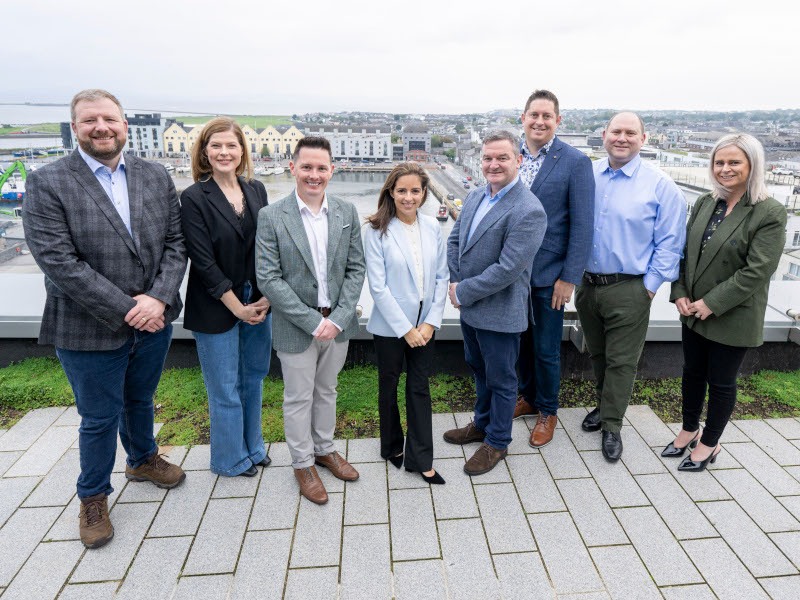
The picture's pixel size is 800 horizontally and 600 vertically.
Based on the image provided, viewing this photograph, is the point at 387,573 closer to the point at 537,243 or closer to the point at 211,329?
the point at 211,329

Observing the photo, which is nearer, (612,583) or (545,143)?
(612,583)

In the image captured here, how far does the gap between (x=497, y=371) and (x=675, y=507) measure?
987mm

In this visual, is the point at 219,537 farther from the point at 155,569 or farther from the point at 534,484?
the point at 534,484

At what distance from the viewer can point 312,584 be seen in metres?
1.84

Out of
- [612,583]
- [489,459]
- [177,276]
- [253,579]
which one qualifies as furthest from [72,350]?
[612,583]

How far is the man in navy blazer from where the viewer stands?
7.94ft

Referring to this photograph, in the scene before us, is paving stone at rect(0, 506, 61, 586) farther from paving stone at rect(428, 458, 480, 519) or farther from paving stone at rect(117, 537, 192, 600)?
paving stone at rect(428, 458, 480, 519)

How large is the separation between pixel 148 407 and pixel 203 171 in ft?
3.66

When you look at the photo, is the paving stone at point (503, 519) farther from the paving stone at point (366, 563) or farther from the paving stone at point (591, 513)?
the paving stone at point (366, 563)

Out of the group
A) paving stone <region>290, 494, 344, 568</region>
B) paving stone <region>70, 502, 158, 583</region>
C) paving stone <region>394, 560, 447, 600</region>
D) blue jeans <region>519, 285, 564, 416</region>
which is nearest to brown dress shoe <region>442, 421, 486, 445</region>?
blue jeans <region>519, 285, 564, 416</region>

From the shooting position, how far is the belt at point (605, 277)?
2.52 m

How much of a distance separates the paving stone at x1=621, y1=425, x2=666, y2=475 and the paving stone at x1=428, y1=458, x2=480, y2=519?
0.86 meters

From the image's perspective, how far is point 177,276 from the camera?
2086mm

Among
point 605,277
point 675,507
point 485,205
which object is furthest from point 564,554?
point 485,205
